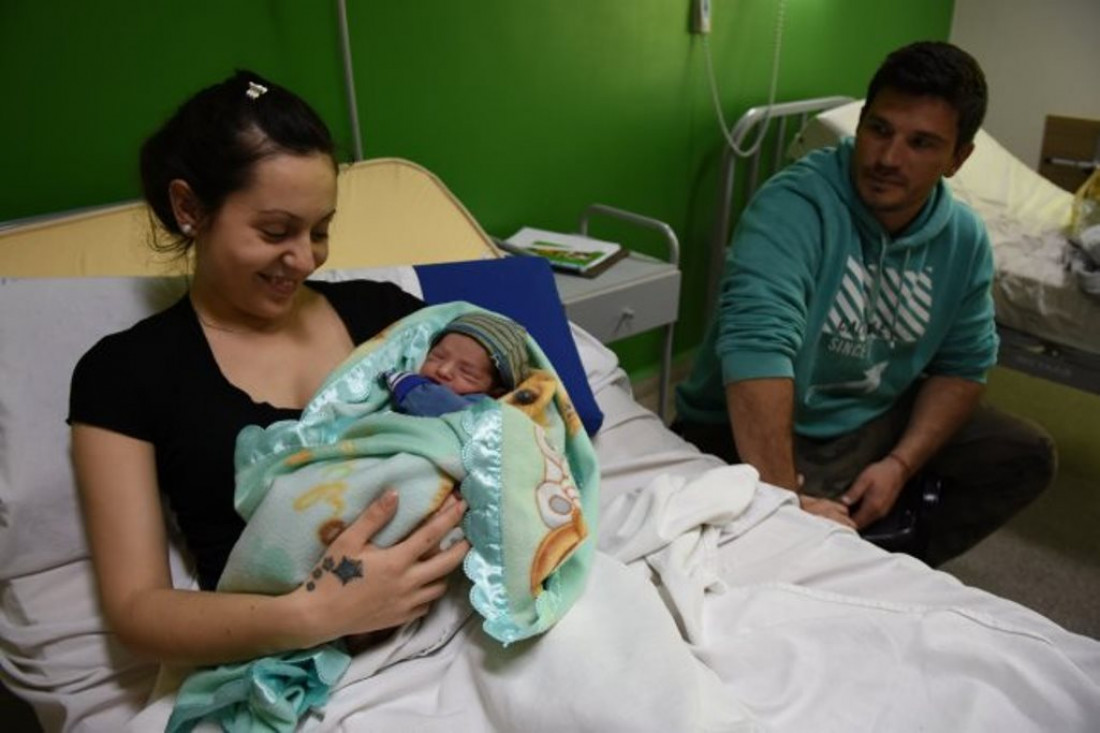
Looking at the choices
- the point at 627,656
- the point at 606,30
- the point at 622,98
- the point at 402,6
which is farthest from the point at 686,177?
the point at 627,656

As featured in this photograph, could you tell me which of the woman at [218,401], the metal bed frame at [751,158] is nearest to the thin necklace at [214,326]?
the woman at [218,401]

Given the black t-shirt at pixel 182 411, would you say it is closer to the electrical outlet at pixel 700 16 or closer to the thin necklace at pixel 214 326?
the thin necklace at pixel 214 326

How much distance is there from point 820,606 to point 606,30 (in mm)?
1907

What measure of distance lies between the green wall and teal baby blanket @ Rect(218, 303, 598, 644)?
96 centimetres

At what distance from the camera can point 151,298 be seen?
47.9 inches

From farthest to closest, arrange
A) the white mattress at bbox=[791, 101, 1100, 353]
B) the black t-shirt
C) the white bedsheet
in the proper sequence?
1. the white mattress at bbox=[791, 101, 1100, 353]
2. the black t-shirt
3. the white bedsheet

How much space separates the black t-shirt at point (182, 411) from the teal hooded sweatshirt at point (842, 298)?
0.86 meters

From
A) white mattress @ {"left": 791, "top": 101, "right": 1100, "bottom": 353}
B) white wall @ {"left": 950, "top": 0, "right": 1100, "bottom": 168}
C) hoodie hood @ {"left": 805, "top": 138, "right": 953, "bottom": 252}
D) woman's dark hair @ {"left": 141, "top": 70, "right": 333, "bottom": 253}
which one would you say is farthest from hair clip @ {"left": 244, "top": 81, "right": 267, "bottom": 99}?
white wall @ {"left": 950, "top": 0, "right": 1100, "bottom": 168}

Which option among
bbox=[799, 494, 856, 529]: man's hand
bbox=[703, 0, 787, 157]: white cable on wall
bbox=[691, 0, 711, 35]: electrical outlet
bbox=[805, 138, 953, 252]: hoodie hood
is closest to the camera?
bbox=[799, 494, 856, 529]: man's hand

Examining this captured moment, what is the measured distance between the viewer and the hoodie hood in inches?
61.5

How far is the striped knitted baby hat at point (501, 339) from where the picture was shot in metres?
1.11

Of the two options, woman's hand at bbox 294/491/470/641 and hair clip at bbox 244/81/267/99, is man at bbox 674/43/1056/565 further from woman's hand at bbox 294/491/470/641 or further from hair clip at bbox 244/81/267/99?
hair clip at bbox 244/81/267/99

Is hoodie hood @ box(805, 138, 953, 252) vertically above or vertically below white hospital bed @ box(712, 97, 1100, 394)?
above

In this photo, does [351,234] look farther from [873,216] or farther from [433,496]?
[873,216]
